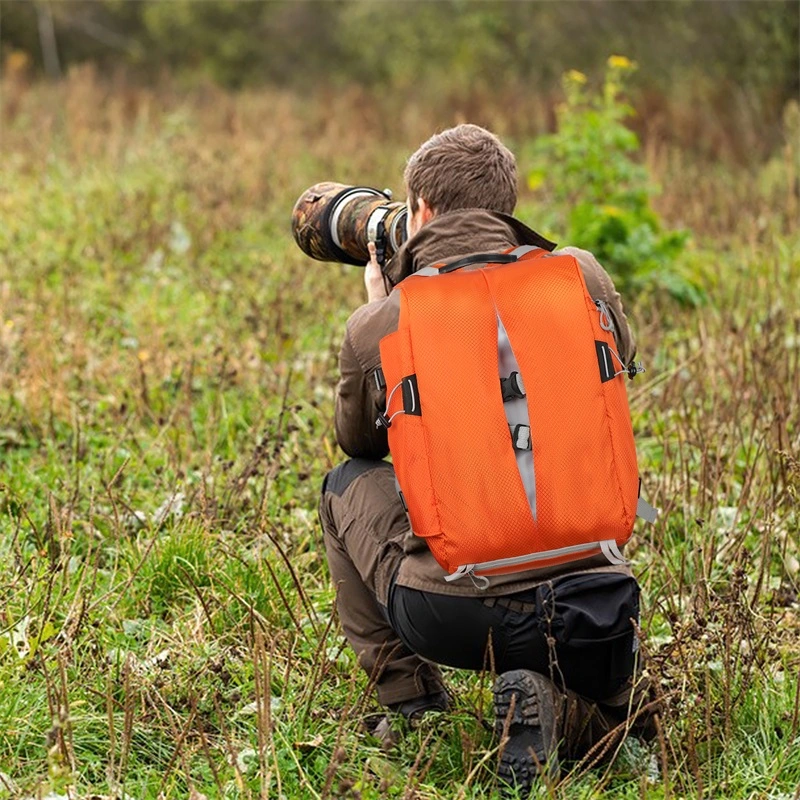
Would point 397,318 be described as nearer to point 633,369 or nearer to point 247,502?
point 633,369

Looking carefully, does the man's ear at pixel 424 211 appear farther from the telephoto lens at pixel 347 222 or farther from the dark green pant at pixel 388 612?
the dark green pant at pixel 388 612

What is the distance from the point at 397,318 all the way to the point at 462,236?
246mm

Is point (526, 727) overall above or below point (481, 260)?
below

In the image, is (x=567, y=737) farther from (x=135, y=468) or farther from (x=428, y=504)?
(x=135, y=468)

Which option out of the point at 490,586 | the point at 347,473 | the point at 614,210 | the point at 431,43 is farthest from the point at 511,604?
the point at 431,43

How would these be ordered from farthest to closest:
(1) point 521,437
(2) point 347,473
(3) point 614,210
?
1. (3) point 614,210
2. (2) point 347,473
3. (1) point 521,437

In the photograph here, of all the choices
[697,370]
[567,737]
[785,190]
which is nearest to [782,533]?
[697,370]

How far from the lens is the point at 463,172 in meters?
2.66

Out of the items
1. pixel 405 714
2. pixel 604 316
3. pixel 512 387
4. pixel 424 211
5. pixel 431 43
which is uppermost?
pixel 431 43

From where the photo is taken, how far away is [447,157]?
8.77 feet

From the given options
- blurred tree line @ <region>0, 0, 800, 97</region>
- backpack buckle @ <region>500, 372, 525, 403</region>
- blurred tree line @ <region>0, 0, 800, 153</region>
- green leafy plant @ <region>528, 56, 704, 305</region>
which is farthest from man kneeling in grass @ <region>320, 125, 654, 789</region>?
blurred tree line @ <region>0, 0, 800, 97</region>

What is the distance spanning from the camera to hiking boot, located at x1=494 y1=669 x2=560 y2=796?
2541 mm

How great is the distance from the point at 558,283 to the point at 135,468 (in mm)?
2376

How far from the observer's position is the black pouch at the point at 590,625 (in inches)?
100
